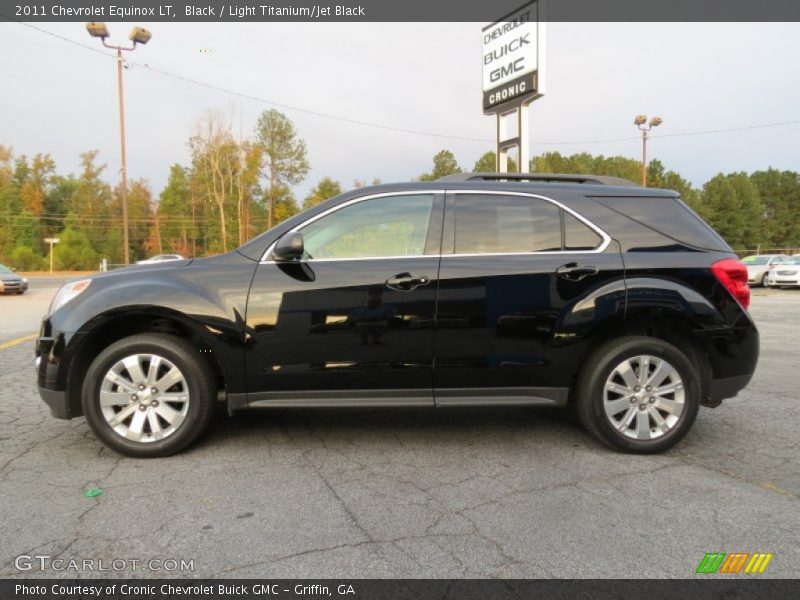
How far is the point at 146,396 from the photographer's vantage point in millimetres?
3344

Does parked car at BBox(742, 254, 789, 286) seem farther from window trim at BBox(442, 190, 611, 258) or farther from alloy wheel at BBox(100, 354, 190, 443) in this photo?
alloy wheel at BBox(100, 354, 190, 443)

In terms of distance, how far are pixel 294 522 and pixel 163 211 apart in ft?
250

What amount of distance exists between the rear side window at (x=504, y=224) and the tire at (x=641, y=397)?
86 cm

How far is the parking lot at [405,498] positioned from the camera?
2.27 m

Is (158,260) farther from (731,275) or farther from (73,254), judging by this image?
(73,254)

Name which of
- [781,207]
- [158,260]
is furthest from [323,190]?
[781,207]

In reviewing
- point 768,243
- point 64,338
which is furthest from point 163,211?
point 768,243

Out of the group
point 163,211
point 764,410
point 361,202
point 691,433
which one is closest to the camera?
point 361,202

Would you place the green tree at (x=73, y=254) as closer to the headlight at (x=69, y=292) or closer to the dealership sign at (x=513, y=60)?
the dealership sign at (x=513, y=60)

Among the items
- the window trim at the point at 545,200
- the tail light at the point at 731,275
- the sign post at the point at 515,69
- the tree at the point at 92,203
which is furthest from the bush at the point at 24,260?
the tail light at the point at 731,275

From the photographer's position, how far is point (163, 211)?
7031 cm

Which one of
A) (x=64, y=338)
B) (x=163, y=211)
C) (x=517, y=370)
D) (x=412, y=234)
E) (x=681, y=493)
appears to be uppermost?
(x=163, y=211)
